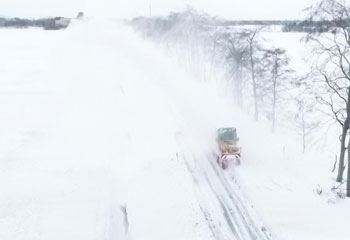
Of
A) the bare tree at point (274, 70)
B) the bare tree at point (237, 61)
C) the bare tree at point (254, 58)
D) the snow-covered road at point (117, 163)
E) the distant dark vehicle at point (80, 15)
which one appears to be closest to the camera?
the snow-covered road at point (117, 163)

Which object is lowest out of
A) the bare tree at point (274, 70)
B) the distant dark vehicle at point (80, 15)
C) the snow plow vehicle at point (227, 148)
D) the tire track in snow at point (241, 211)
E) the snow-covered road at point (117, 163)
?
the tire track in snow at point (241, 211)

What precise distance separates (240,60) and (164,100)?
8866mm

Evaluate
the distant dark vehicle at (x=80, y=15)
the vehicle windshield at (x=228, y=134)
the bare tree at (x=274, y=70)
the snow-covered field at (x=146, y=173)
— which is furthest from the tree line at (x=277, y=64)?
the distant dark vehicle at (x=80, y=15)

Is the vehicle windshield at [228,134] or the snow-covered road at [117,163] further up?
the vehicle windshield at [228,134]

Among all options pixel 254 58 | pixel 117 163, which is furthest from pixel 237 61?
pixel 117 163

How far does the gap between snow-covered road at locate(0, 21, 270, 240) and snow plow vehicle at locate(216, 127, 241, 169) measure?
2.35 feet

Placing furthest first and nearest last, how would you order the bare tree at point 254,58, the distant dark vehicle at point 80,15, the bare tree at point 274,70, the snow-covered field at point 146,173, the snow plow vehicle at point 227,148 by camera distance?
the distant dark vehicle at point 80,15 < the bare tree at point 254,58 < the bare tree at point 274,70 < the snow plow vehicle at point 227,148 < the snow-covered field at point 146,173

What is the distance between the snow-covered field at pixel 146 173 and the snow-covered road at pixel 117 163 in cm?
7

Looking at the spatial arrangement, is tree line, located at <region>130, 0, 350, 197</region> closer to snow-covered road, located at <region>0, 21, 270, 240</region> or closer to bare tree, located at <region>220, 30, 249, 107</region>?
bare tree, located at <region>220, 30, 249, 107</region>

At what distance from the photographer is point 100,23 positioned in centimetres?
11225

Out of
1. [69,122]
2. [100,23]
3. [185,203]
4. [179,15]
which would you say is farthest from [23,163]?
[100,23]

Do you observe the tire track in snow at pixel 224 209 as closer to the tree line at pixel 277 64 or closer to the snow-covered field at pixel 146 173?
the snow-covered field at pixel 146 173

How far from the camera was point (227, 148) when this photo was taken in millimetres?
27656

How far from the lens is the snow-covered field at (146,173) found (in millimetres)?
20391
